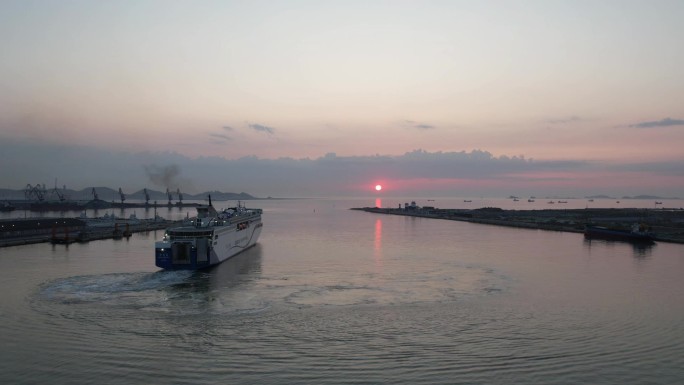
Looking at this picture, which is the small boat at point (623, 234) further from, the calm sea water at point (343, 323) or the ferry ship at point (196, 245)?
the ferry ship at point (196, 245)

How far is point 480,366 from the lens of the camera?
1433 centimetres

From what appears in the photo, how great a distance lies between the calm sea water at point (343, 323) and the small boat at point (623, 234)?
723 inches

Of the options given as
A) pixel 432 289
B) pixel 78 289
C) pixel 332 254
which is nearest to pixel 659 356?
pixel 432 289

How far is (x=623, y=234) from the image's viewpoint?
56.6 m

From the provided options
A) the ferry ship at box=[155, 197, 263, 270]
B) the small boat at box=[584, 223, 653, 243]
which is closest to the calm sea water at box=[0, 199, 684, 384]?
the ferry ship at box=[155, 197, 263, 270]

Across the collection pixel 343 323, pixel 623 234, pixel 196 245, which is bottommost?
pixel 343 323

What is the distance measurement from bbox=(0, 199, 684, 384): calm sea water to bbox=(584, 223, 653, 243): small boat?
18361 mm

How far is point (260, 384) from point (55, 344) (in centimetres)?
809

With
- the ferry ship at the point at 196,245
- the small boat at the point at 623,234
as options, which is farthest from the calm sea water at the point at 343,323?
the small boat at the point at 623,234

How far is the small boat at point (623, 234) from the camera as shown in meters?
53.2

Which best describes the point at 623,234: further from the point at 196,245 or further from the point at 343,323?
the point at 343,323

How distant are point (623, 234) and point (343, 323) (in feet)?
162

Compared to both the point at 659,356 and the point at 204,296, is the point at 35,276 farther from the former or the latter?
the point at 659,356

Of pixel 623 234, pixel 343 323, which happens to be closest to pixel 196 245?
pixel 343 323
